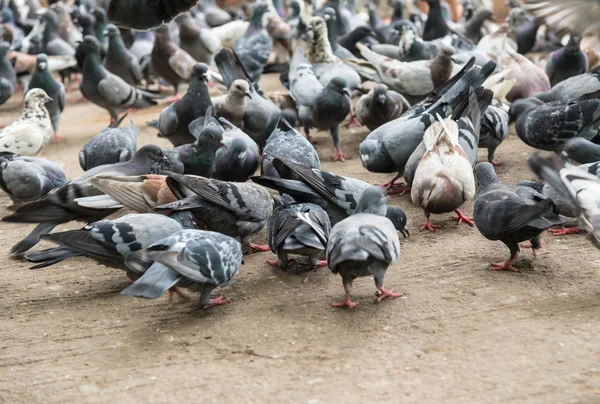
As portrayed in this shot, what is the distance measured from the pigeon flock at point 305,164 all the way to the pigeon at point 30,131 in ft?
0.06

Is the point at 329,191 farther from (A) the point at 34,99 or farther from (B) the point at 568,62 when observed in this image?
(B) the point at 568,62

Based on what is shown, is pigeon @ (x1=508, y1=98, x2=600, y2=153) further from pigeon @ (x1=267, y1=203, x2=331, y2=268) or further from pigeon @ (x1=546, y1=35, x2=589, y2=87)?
pigeon @ (x1=546, y1=35, x2=589, y2=87)

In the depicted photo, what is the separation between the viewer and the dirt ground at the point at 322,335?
3.28 meters

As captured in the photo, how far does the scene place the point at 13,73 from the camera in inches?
417

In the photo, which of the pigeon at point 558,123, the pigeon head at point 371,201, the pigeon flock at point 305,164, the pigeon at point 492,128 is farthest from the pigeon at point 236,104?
the pigeon head at point 371,201

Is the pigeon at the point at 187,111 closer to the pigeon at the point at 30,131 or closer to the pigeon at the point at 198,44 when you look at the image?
the pigeon at the point at 30,131

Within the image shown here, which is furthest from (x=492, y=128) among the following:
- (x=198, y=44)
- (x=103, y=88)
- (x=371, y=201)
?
(x=198, y=44)

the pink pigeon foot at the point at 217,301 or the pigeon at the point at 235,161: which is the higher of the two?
the pigeon at the point at 235,161

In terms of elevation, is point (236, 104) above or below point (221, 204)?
below

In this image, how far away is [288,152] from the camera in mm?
5754

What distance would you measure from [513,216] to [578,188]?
44cm

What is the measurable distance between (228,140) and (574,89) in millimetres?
3446

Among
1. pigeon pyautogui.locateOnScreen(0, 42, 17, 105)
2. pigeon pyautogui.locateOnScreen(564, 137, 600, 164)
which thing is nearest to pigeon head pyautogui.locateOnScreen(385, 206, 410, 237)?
pigeon pyautogui.locateOnScreen(564, 137, 600, 164)

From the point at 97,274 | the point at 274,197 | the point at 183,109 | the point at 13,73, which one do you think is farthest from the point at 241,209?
the point at 13,73
